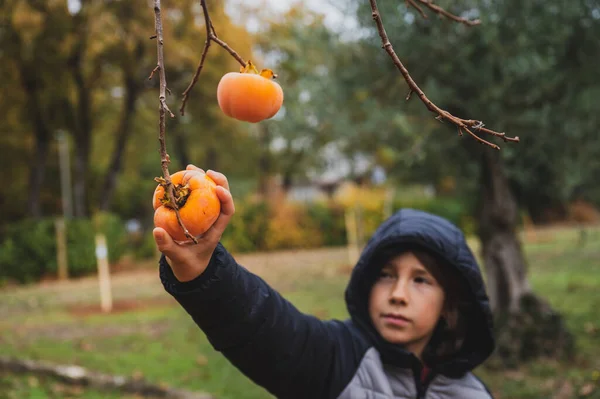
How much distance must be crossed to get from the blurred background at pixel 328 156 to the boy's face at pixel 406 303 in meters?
0.90

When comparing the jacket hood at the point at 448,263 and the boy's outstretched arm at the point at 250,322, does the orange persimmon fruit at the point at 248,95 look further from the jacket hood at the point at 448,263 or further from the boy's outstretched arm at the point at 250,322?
the jacket hood at the point at 448,263

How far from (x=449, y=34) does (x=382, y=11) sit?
491mm

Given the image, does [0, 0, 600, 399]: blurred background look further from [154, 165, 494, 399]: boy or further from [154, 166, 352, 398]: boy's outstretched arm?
[154, 165, 494, 399]: boy

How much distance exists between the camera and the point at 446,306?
6.28ft

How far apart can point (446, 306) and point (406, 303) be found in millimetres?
232

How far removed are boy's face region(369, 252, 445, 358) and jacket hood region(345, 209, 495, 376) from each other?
0.10 ft

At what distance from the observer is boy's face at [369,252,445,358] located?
68.5 inches

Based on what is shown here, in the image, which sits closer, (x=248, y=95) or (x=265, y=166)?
(x=248, y=95)

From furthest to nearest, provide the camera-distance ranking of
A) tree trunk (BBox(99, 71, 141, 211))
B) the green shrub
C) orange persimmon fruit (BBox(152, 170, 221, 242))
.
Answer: tree trunk (BBox(99, 71, 141, 211)) < the green shrub < orange persimmon fruit (BBox(152, 170, 221, 242))

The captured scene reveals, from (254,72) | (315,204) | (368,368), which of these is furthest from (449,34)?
(315,204)

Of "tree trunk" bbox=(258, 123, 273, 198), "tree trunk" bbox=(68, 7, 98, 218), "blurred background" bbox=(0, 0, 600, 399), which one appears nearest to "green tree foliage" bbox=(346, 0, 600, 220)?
"blurred background" bbox=(0, 0, 600, 399)

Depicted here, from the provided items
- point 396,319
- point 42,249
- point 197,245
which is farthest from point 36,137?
point 197,245

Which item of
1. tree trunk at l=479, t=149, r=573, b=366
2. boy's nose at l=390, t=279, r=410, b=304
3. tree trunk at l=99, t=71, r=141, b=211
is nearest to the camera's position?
boy's nose at l=390, t=279, r=410, b=304

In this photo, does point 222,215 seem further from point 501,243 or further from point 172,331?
point 172,331
